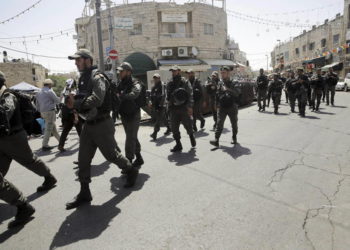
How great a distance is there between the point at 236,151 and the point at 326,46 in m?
39.1

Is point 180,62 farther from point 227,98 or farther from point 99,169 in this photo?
point 99,169

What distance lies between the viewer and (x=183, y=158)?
546 centimetres

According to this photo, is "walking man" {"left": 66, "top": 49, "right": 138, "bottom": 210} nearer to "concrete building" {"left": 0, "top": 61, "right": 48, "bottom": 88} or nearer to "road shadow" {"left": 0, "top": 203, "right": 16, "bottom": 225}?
"road shadow" {"left": 0, "top": 203, "right": 16, "bottom": 225}

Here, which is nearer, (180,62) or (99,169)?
(99,169)

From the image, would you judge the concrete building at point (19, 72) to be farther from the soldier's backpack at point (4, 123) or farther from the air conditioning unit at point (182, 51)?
the soldier's backpack at point (4, 123)

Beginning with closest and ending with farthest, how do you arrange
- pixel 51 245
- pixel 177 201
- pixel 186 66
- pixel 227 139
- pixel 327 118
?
1. pixel 51 245
2. pixel 177 201
3. pixel 227 139
4. pixel 327 118
5. pixel 186 66

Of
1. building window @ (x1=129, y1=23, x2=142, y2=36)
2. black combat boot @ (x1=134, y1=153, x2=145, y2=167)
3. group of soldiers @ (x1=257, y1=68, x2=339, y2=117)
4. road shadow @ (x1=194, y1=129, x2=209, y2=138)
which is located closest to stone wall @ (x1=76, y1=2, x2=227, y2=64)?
building window @ (x1=129, y1=23, x2=142, y2=36)

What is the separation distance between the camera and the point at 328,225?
2850mm

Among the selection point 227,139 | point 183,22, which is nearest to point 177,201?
point 227,139

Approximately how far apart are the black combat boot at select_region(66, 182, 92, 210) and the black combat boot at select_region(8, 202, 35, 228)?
430 mm

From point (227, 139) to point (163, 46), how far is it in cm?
2089

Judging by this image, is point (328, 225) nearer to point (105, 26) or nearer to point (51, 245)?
point (51, 245)

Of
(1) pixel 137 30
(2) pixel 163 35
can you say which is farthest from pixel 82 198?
(1) pixel 137 30

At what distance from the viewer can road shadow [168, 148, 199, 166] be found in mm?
5189
